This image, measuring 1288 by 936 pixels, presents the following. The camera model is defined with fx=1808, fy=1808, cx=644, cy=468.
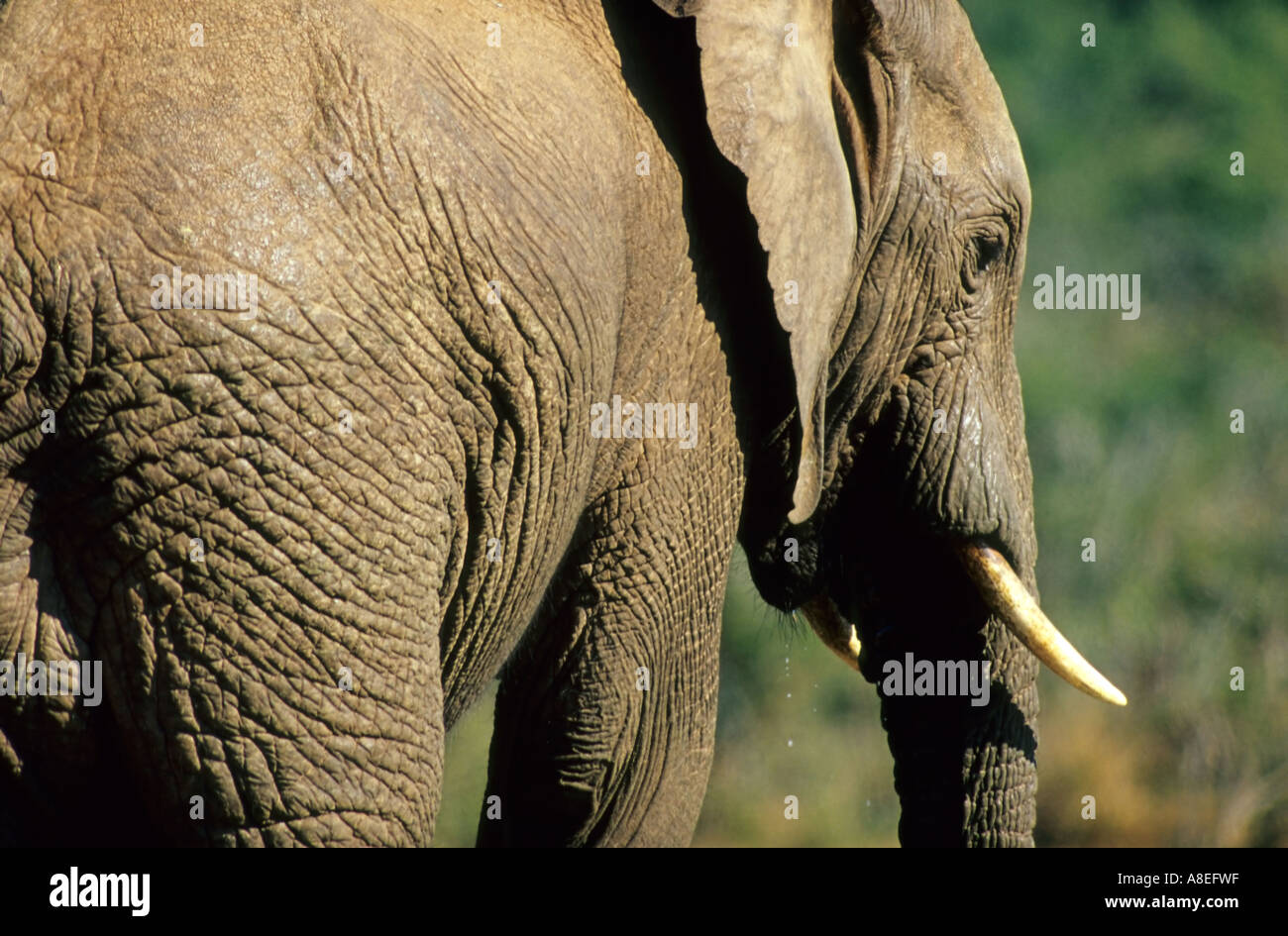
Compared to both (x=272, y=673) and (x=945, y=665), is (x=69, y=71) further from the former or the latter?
(x=945, y=665)

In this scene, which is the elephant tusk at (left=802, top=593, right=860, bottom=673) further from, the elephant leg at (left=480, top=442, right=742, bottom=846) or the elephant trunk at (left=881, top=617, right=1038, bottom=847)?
the elephant leg at (left=480, top=442, right=742, bottom=846)

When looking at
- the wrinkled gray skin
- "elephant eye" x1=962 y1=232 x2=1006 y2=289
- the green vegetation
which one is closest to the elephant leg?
the wrinkled gray skin

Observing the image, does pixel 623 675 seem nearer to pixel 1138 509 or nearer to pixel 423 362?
pixel 423 362

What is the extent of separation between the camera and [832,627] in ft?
11.8

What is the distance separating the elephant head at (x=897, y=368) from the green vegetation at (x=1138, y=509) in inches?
69.2

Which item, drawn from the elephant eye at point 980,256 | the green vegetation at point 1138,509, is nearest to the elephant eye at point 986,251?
the elephant eye at point 980,256

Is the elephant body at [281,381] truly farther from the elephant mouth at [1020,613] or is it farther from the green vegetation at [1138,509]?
the green vegetation at [1138,509]

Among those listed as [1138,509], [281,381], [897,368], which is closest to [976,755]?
[897,368]

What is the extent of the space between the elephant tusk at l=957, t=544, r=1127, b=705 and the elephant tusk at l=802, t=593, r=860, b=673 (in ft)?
1.49

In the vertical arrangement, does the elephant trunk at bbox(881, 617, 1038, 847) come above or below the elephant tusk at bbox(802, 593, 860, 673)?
below

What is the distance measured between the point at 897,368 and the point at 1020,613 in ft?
1.61

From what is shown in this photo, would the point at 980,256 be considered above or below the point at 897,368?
above

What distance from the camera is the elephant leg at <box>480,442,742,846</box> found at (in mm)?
2613

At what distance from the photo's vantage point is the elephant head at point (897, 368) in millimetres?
2582
